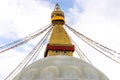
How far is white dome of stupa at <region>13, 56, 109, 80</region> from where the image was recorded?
10227mm

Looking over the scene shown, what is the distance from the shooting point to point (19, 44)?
66.4ft

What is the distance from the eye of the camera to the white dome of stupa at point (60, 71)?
10227 millimetres

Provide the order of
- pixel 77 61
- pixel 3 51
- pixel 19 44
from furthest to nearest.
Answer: pixel 19 44 → pixel 3 51 → pixel 77 61

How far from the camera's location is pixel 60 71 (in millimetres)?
10359

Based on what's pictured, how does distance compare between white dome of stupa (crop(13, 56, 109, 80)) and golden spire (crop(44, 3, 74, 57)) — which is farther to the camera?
golden spire (crop(44, 3, 74, 57))

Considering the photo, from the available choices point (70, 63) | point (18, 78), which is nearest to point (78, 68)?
point (70, 63)

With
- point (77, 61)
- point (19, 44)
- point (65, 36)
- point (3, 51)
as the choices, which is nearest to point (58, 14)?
point (65, 36)

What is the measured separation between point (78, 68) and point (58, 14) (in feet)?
37.4

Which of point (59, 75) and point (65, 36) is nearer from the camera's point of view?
Result: point (59, 75)

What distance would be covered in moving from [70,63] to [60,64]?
14.8 inches

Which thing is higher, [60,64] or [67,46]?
[60,64]

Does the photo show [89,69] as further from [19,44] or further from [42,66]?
[19,44]

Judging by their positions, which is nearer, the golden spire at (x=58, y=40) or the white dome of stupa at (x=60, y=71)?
the white dome of stupa at (x=60, y=71)

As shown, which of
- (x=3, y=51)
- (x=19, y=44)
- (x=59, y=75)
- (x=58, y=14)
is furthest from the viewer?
(x=58, y=14)
